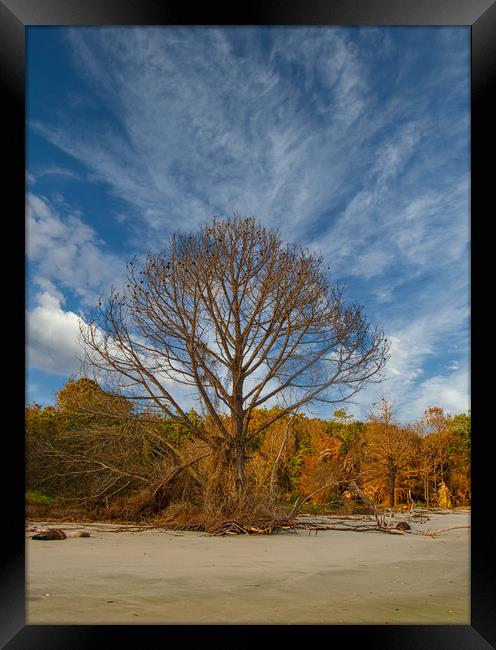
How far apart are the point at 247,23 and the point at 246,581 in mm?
4235

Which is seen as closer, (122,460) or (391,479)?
(122,460)

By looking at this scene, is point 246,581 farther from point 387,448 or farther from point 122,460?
point 387,448

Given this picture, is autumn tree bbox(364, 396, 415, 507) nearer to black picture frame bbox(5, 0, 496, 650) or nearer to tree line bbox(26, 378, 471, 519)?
tree line bbox(26, 378, 471, 519)

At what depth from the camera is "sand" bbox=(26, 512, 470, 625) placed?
12.1 ft

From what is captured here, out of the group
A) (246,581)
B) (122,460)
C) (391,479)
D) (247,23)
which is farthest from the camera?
(391,479)

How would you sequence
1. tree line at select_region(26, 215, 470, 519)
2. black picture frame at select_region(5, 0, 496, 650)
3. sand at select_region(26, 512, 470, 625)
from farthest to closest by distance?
tree line at select_region(26, 215, 470, 519) < sand at select_region(26, 512, 470, 625) < black picture frame at select_region(5, 0, 496, 650)

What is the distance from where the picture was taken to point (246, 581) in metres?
4.67

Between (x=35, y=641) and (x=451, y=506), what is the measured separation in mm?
12696

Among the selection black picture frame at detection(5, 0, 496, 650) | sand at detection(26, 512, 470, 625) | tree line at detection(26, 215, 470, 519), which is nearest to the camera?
black picture frame at detection(5, 0, 496, 650)

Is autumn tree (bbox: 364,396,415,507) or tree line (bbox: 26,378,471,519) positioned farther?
autumn tree (bbox: 364,396,415,507)

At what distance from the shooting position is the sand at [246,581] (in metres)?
3.70

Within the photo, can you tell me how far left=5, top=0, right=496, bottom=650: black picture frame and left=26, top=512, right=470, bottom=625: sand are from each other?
0.63 feet

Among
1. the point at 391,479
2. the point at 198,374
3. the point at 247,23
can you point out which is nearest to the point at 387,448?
the point at 391,479

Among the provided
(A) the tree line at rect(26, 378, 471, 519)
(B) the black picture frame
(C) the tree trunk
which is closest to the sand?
(B) the black picture frame
